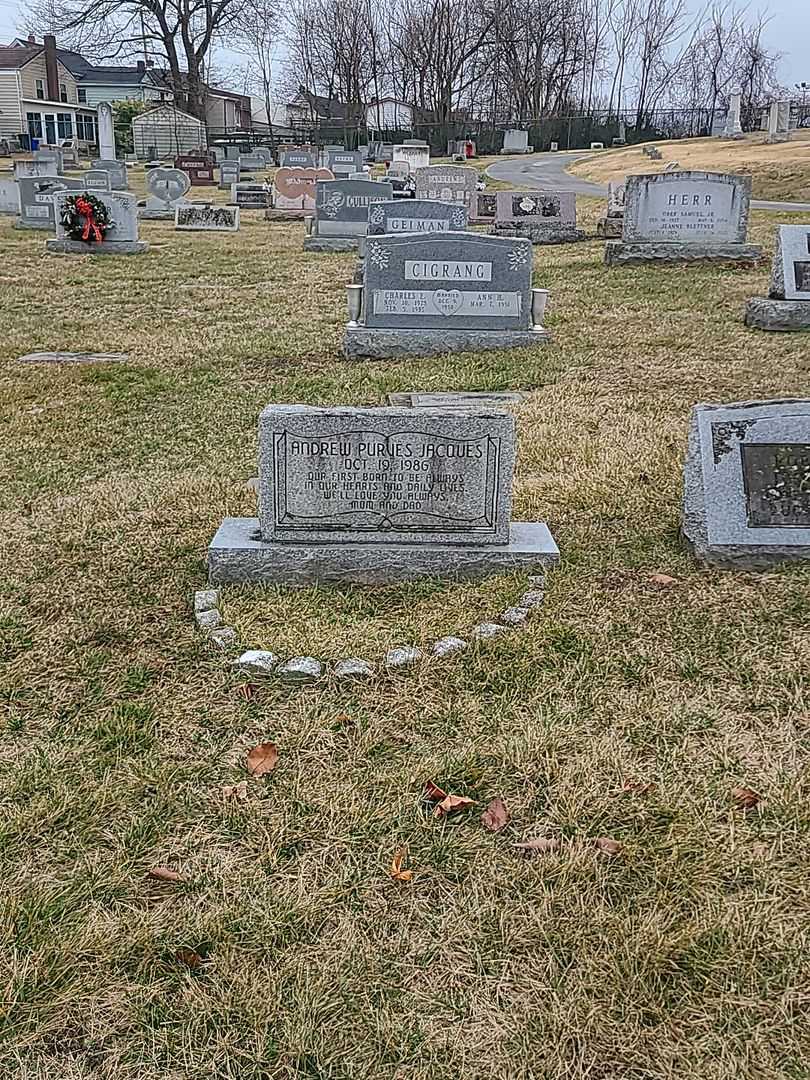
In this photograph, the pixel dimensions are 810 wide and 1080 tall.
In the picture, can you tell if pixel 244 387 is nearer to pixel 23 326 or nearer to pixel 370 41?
pixel 23 326

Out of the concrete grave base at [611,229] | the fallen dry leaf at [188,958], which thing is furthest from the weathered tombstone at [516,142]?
the fallen dry leaf at [188,958]

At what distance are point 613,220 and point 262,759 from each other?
666 inches

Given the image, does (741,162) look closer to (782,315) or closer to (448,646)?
(782,315)

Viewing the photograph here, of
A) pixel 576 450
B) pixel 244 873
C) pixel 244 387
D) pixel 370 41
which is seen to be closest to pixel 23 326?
pixel 244 387

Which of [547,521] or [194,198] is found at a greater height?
[194,198]

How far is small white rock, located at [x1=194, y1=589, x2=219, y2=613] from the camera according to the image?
3.99 metres

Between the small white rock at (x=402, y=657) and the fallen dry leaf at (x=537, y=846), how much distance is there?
982mm

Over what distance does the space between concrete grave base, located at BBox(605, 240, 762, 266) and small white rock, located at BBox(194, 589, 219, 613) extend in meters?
11.3

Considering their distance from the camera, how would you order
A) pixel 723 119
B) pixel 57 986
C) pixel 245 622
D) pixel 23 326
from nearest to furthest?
pixel 57 986 < pixel 245 622 < pixel 23 326 < pixel 723 119

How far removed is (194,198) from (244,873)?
31.4 metres

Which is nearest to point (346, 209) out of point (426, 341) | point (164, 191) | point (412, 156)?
point (164, 191)

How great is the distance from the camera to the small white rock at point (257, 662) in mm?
3545

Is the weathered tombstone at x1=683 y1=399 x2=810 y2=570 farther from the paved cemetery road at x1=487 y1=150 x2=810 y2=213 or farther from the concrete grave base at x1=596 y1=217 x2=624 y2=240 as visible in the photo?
the paved cemetery road at x1=487 y1=150 x2=810 y2=213

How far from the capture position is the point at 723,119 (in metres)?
54.8
